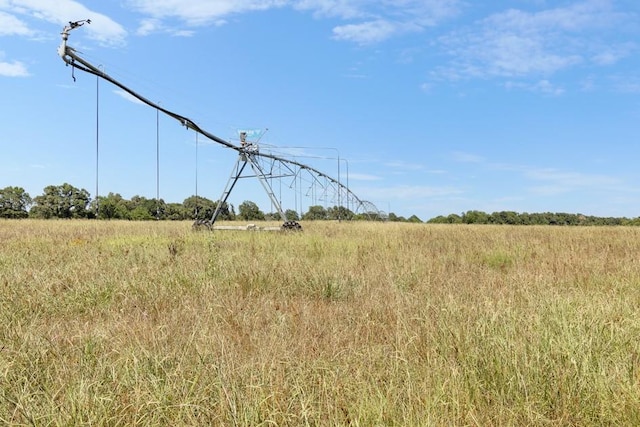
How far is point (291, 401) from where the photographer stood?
222 cm

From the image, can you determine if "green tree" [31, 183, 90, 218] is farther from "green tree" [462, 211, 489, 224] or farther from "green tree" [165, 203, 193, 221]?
"green tree" [462, 211, 489, 224]

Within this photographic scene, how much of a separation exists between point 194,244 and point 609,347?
944cm

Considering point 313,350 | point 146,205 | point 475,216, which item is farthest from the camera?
point 146,205

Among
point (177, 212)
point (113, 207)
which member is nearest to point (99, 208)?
point (113, 207)

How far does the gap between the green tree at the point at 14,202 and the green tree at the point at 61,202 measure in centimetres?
156

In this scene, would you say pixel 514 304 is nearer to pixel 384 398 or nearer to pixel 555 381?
pixel 555 381

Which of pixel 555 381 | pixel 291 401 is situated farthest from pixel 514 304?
pixel 291 401

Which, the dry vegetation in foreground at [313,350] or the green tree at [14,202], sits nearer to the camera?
the dry vegetation in foreground at [313,350]

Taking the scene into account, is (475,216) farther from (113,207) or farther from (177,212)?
(113,207)

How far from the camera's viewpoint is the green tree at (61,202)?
57594mm

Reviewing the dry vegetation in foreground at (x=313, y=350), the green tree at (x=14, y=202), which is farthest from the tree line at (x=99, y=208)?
the dry vegetation in foreground at (x=313, y=350)

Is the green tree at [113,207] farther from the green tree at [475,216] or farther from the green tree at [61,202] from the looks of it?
the green tree at [475,216]

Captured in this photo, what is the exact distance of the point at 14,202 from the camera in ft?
213

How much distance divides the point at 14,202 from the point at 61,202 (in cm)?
903
